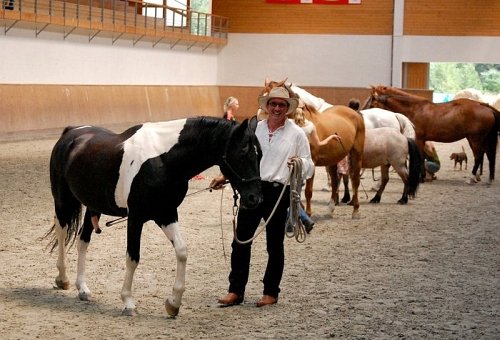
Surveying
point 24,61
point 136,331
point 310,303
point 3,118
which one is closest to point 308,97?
point 310,303

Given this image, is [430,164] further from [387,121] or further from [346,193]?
[346,193]

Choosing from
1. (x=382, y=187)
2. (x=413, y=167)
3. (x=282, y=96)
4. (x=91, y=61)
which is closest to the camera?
(x=282, y=96)

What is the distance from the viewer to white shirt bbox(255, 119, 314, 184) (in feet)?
25.6

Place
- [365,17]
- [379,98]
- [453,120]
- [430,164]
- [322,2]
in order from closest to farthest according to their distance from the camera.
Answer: [430,164]
[453,120]
[379,98]
[365,17]
[322,2]

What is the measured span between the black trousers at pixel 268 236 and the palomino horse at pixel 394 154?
7.28 meters

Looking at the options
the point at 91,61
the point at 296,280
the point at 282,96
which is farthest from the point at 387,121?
the point at 91,61

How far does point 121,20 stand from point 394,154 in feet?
57.6

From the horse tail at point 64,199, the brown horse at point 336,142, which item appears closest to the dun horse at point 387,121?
the brown horse at point 336,142

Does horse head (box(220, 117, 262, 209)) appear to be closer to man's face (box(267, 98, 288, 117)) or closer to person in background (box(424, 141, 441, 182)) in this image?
man's face (box(267, 98, 288, 117))

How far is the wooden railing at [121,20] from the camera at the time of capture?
24.6 metres

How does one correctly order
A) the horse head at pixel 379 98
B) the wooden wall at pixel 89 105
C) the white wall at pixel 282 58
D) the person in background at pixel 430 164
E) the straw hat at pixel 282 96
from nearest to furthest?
the straw hat at pixel 282 96, the person in background at pixel 430 164, the horse head at pixel 379 98, the wooden wall at pixel 89 105, the white wall at pixel 282 58

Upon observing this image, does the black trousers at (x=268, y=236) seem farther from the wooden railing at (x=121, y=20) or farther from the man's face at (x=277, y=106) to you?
the wooden railing at (x=121, y=20)

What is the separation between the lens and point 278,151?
25.6 feet

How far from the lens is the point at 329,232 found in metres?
12.2
